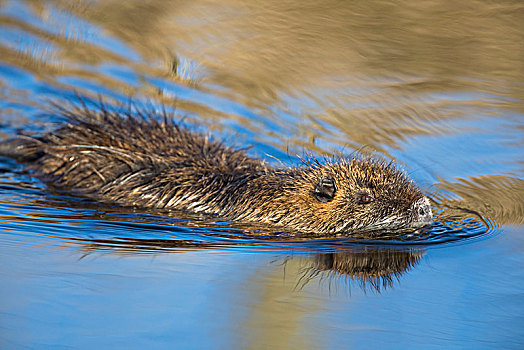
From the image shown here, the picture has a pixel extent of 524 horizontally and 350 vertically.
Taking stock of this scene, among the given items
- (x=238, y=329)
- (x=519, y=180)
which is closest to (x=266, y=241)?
(x=238, y=329)

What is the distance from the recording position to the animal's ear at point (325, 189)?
5.44m

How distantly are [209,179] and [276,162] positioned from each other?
1449 mm

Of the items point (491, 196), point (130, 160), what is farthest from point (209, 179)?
point (491, 196)

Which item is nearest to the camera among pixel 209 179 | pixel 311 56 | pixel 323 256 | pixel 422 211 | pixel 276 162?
pixel 323 256

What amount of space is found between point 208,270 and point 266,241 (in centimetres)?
80

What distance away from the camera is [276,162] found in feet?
23.3

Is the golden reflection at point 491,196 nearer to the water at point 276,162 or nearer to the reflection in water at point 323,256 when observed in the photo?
the water at point 276,162

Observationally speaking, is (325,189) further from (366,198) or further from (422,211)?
(422,211)

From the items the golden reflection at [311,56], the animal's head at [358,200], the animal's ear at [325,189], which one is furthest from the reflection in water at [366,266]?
the golden reflection at [311,56]

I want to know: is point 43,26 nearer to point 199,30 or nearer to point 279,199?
point 199,30

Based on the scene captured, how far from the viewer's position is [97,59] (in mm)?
8688

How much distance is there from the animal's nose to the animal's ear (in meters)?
0.57

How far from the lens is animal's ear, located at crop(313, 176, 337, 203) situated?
544cm

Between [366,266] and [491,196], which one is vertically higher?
[491,196]
